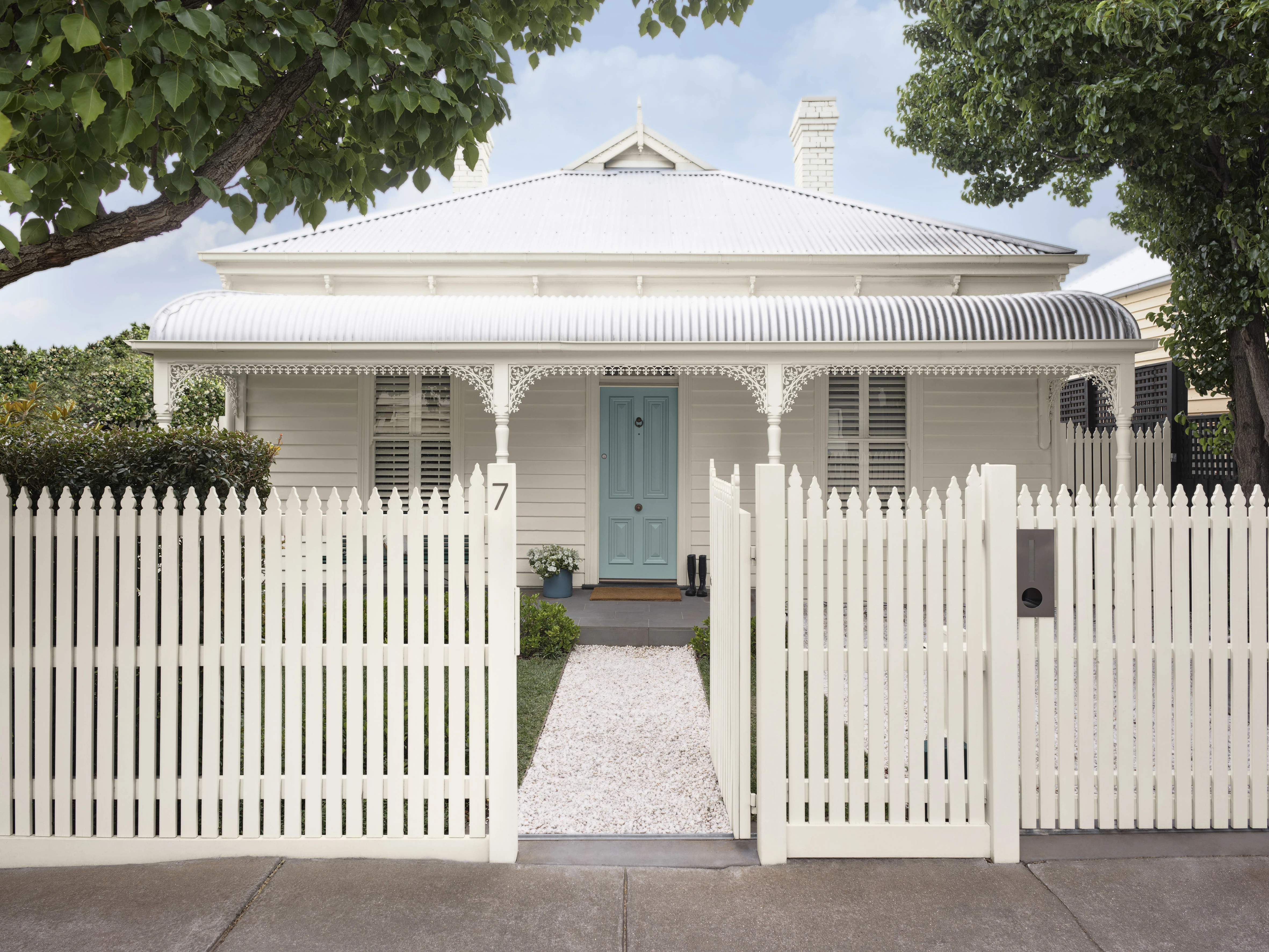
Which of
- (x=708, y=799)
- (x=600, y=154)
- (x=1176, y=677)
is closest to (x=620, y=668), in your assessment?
(x=708, y=799)

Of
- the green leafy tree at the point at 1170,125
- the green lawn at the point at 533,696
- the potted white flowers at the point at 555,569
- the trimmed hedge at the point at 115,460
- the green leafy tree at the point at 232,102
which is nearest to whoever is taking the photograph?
the green leafy tree at the point at 232,102

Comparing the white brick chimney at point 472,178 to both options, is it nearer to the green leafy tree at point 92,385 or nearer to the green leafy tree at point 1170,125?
the green leafy tree at point 92,385

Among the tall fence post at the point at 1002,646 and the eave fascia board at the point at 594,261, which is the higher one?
the eave fascia board at the point at 594,261

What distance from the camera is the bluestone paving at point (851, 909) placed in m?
2.71

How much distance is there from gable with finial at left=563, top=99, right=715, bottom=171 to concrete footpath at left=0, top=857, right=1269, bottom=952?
12172 mm

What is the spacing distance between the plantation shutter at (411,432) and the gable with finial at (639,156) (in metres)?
5.36

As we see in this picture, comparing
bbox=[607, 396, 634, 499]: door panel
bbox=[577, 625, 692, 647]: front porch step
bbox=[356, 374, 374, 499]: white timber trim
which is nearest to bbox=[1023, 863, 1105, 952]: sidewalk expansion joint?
bbox=[577, 625, 692, 647]: front porch step

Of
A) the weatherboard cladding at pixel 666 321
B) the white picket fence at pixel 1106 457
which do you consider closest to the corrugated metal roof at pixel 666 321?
the weatherboard cladding at pixel 666 321

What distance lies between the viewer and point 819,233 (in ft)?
36.0

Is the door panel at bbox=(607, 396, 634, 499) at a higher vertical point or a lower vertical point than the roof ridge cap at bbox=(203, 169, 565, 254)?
lower

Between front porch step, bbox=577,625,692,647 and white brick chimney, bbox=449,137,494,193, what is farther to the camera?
white brick chimney, bbox=449,137,494,193

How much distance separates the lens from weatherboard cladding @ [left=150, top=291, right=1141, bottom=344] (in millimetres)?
8625

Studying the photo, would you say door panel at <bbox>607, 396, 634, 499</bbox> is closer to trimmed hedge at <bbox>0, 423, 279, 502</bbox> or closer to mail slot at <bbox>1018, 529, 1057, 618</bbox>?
trimmed hedge at <bbox>0, 423, 279, 502</bbox>

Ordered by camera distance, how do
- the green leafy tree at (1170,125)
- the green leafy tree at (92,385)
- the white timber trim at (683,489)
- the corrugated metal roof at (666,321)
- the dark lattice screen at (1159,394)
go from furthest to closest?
the green leafy tree at (92,385) → the dark lattice screen at (1159,394) → the white timber trim at (683,489) → the corrugated metal roof at (666,321) → the green leafy tree at (1170,125)
